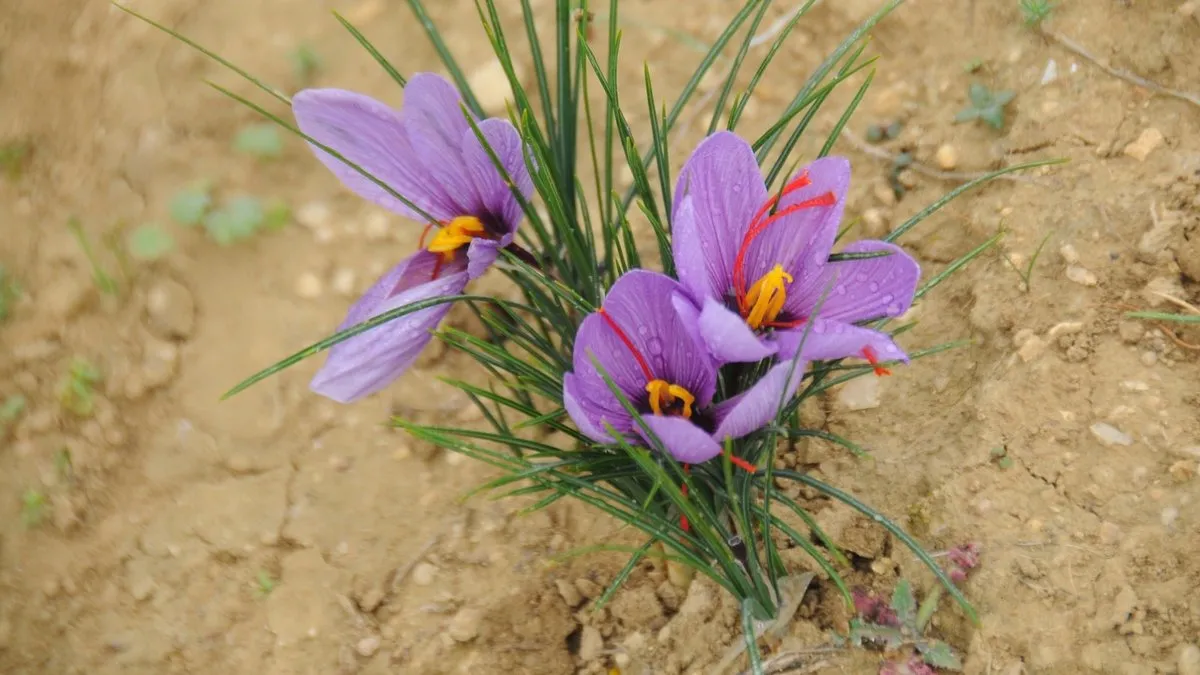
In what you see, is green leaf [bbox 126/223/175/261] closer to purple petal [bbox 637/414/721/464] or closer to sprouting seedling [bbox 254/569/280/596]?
sprouting seedling [bbox 254/569/280/596]

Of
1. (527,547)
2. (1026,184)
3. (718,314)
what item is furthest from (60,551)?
(1026,184)

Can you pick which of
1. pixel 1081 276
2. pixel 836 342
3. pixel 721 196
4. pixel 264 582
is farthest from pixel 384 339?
pixel 1081 276

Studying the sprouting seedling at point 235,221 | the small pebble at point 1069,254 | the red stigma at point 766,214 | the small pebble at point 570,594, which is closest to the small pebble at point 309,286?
the sprouting seedling at point 235,221

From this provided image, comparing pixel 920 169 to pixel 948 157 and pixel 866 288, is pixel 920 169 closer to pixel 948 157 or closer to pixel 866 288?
pixel 948 157

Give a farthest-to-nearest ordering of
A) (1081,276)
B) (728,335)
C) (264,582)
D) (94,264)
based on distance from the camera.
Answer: (94,264), (264,582), (1081,276), (728,335)

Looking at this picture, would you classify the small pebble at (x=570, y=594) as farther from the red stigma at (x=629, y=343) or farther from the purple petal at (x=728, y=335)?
the purple petal at (x=728, y=335)

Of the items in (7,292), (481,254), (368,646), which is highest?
(481,254)
